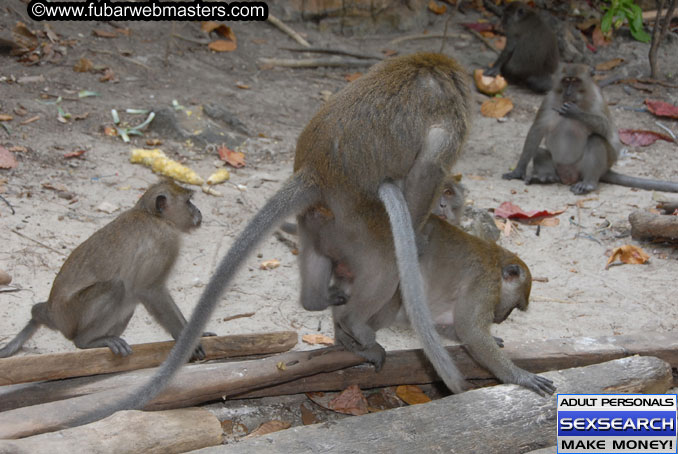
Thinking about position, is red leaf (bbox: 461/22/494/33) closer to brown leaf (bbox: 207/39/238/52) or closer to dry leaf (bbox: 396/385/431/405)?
brown leaf (bbox: 207/39/238/52)

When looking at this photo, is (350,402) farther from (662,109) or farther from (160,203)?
(662,109)

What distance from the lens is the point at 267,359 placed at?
4449 millimetres

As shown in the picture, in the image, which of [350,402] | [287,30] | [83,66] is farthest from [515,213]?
[287,30]

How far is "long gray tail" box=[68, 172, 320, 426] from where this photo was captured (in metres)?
3.76

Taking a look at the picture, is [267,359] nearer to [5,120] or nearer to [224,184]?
[224,184]

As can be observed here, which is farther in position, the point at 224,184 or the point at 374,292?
the point at 224,184

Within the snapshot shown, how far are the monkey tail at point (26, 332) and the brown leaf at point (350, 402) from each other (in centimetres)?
187

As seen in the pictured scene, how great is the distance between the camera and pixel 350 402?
464 cm

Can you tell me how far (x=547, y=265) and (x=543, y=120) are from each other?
3.04 meters

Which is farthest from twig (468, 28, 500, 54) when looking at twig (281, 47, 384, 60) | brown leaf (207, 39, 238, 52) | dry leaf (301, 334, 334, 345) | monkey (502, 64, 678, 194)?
dry leaf (301, 334, 334, 345)

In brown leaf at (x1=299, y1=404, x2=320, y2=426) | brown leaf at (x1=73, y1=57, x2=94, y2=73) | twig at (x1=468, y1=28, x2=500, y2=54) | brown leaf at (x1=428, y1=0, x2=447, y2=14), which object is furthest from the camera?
brown leaf at (x1=428, y1=0, x2=447, y2=14)

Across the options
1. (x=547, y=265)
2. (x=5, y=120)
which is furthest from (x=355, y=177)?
(x=5, y=120)

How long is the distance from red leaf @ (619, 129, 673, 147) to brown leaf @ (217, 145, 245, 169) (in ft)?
17.8

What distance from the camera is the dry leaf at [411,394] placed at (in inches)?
189
